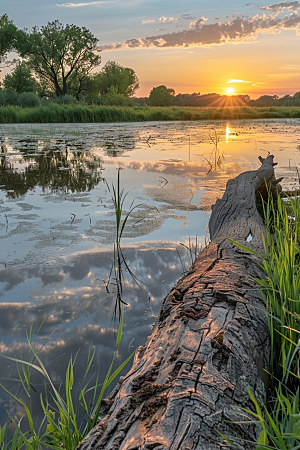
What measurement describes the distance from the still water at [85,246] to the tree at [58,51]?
30231 mm

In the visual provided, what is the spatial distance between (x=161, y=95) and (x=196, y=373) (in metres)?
58.2

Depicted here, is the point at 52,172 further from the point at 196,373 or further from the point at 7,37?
the point at 7,37

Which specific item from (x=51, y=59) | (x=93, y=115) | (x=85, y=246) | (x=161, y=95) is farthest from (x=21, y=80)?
(x=85, y=246)

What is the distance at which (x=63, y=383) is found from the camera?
1503 mm

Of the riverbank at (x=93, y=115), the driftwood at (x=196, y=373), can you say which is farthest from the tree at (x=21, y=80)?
the driftwood at (x=196, y=373)

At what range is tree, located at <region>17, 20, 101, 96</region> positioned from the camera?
1266 inches

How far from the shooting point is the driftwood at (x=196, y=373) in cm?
84

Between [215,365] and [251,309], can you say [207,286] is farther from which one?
[215,365]

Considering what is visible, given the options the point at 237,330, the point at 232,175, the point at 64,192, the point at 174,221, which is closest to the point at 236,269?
the point at 237,330

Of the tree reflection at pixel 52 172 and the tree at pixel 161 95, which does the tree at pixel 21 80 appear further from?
the tree reflection at pixel 52 172

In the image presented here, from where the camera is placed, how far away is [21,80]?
33406mm

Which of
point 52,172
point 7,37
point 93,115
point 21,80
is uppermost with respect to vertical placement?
point 7,37

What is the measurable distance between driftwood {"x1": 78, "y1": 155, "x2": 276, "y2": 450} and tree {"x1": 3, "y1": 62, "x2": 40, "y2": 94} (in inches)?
1405

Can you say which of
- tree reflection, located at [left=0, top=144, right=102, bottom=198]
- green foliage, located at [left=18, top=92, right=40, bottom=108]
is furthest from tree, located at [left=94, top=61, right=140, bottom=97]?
tree reflection, located at [left=0, top=144, right=102, bottom=198]
